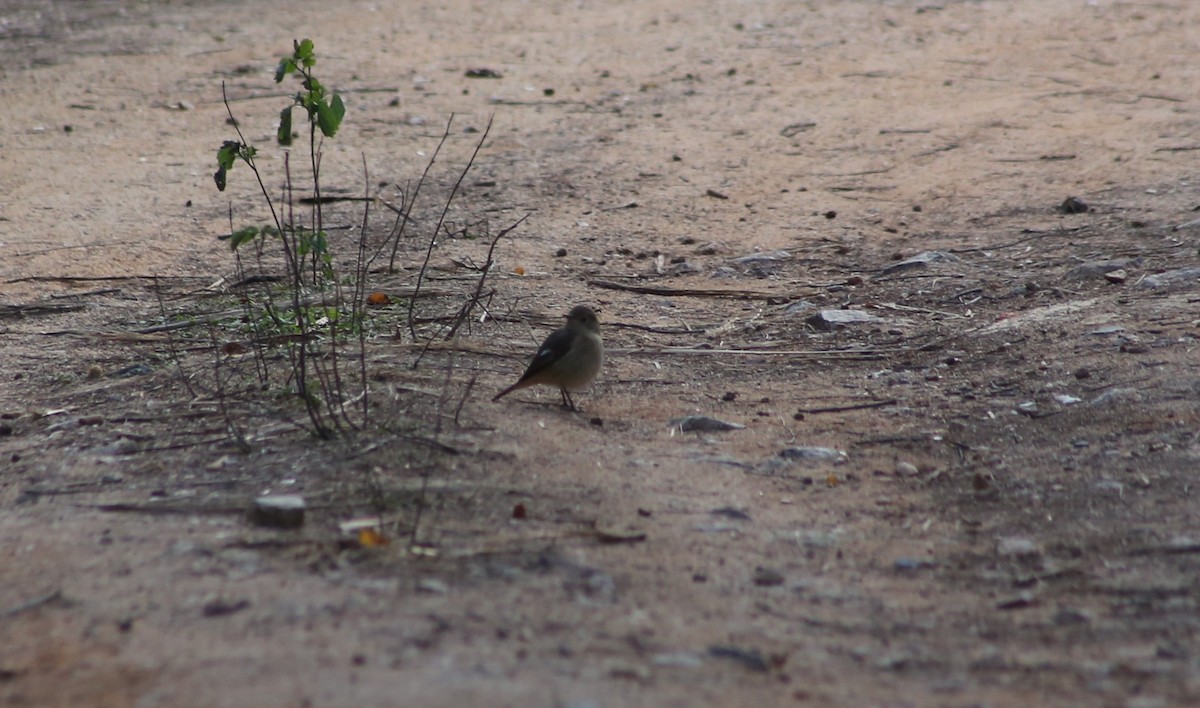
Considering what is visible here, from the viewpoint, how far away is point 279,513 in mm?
3812

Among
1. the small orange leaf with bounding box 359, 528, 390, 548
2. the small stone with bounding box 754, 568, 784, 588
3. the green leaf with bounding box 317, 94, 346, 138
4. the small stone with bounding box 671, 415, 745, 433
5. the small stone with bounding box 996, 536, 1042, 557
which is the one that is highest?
the green leaf with bounding box 317, 94, 346, 138

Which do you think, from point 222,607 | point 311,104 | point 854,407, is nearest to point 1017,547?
point 854,407

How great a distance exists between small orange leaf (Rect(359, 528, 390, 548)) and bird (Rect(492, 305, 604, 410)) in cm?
133

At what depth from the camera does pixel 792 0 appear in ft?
40.9

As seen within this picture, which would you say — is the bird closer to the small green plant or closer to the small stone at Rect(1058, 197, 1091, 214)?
the small green plant

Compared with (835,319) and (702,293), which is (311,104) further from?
(835,319)

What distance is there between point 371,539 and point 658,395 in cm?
195

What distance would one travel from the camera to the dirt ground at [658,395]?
10.7 ft

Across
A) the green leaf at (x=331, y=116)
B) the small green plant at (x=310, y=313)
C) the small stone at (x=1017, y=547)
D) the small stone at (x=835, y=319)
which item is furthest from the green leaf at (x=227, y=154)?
the small stone at (x=1017, y=547)

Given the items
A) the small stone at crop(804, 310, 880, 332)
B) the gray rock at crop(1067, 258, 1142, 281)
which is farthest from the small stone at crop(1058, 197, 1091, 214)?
the small stone at crop(804, 310, 880, 332)

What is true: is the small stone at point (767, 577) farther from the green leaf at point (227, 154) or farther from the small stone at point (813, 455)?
the green leaf at point (227, 154)

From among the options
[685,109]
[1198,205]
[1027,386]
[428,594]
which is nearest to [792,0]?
[685,109]

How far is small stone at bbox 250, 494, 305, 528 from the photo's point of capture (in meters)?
3.81

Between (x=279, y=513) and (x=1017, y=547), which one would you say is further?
(x=1017, y=547)
